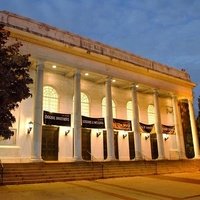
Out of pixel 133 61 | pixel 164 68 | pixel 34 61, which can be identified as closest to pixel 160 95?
pixel 164 68

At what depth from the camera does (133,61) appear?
2400 centimetres

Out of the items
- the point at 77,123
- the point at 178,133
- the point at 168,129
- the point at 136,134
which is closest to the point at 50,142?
the point at 77,123

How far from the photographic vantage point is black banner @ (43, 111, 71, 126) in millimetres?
18266

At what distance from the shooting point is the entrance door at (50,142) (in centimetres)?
1929

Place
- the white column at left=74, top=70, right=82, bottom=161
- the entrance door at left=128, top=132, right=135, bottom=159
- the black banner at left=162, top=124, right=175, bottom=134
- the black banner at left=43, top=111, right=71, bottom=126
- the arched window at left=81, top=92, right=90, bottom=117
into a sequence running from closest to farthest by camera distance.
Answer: the white column at left=74, top=70, right=82, bottom=161 → the black banner at left=43, top=111, right=71, bottom=126 → the arched window at left=81, top=92, right=90, bottom=117 → the entrance door at left=128, top=132, right=135, bottom=159 → the black banner at left=162, top=124, right=175, bottom=134

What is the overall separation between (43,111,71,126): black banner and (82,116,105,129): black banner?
1.26m

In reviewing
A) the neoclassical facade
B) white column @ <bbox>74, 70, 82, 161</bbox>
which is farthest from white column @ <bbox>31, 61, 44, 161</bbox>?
white column @ <bbox>74, 70, 82, 161</bbox>

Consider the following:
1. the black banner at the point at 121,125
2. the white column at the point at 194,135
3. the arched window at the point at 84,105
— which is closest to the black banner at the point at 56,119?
the arched window at the point at 84,105

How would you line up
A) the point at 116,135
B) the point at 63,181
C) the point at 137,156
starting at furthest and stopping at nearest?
the point at 116,135 < the point at 137,156 < the point at 63,181

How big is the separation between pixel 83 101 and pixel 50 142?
4723 millimetres

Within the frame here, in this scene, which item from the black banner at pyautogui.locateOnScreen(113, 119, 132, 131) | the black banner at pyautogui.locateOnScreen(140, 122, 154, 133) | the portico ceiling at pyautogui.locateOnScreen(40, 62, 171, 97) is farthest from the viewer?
Result: the black banner at pyautogui.locateOnScreen(140, 122, 154, 133)

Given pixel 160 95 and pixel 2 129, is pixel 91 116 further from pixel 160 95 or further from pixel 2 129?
pixel 2 129

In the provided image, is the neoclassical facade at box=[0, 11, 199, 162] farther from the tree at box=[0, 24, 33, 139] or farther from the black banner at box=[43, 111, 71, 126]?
the tree at box=[0, 24, 33, 139]

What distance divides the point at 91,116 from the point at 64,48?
21.1 ft
